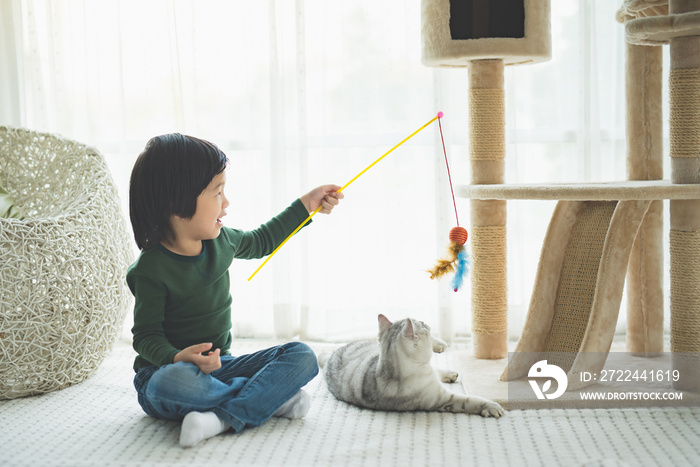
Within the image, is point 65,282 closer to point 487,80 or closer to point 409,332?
point 409,332

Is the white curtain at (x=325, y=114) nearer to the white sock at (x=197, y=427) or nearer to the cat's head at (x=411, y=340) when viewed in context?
the cat's head at (x=411, y=340)

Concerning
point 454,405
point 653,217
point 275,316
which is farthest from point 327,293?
point 653,217

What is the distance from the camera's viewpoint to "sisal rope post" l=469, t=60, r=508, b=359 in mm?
1872

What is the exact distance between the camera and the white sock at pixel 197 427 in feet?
4.35

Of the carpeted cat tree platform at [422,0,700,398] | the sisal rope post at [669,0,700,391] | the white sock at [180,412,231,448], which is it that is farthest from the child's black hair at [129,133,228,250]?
the sisal rope post at [669,0,700,391]

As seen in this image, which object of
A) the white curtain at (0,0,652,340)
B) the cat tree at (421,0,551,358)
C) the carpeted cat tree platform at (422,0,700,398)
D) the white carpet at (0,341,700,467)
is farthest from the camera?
the white curtain at (0,0,652,340)

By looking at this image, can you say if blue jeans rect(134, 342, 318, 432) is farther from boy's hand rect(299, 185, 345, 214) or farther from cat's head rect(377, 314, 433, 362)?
boy's hand rect(299, 185, 345, 214)

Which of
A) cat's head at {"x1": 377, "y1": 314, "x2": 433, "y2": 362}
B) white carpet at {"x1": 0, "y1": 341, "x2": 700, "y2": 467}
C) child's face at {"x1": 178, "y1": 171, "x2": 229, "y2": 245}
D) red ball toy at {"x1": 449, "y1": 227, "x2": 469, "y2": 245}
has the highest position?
child's face at {"x1": 178, "y1": 171, "x2": 229, "y2": 245}

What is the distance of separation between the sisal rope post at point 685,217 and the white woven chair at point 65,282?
1474mm

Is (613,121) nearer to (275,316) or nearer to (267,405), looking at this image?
(275,316)

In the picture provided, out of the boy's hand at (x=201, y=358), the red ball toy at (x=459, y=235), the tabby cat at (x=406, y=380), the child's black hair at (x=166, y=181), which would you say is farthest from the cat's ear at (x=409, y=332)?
the child's black hair at (x=166, y=181)

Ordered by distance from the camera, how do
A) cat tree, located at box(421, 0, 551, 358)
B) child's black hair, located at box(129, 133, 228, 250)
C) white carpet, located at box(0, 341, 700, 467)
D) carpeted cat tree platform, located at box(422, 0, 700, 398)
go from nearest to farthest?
white carpet, located at box(0, 341, 700, 467) < child's black hair, located at box(129, 133, 228, 250) < carpeted cat tree platform, located at box(422, 0, 700, 398) < cat tree, located at box(421, 0, 551, 358)

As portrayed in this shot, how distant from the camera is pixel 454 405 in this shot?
1.50 m

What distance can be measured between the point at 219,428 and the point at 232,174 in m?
1.15
